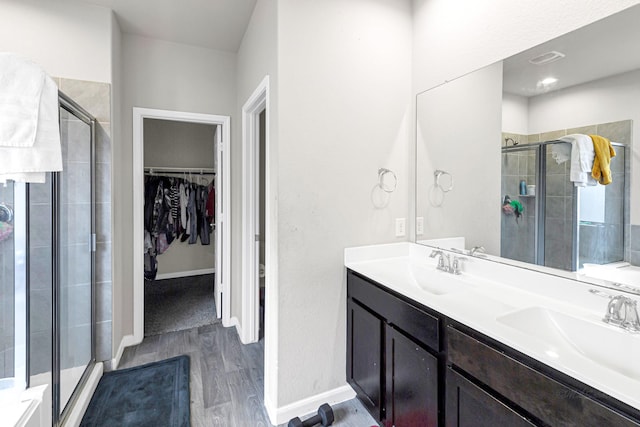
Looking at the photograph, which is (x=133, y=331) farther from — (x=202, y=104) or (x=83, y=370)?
(x=202, y=104)

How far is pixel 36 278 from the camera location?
4.94 feet

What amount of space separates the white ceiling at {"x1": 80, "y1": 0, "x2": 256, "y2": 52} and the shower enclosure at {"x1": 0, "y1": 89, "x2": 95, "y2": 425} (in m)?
0.94

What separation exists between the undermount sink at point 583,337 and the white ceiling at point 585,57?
955 mm

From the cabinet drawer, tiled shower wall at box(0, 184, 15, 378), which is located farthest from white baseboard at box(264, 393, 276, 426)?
tiled shower wall at box(0, 184, 15, 378)

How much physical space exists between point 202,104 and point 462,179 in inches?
95.7

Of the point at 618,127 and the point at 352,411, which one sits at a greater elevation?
the point at 618,127

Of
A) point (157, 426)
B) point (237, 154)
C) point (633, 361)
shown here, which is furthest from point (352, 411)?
point (237, 154)

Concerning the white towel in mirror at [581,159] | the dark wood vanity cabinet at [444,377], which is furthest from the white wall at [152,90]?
the white towel in mirror at [581,159]

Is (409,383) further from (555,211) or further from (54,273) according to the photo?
(54,273)

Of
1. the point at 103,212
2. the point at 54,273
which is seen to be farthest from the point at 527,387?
the point at 103,212

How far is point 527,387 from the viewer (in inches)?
35.2

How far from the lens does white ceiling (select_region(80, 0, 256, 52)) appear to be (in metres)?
2.22

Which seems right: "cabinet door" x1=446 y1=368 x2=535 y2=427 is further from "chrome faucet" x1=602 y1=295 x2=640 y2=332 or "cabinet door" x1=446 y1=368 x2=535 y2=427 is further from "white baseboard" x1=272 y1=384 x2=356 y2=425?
"white baseboard" x1=272 y1=384 x2=356 y2=425

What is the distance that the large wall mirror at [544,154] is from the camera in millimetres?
1128
